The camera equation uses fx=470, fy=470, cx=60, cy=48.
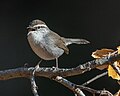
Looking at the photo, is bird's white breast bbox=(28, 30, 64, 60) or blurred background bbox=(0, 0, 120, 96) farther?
blurred background bbox=(0, 0, 120, 96)

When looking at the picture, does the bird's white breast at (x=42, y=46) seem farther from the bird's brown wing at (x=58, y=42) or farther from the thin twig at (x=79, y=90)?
the thin twig at (x=79, y=90)

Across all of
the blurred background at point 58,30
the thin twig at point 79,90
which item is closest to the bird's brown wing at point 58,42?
the thin twig at point 79,90

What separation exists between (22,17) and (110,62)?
8.49ft

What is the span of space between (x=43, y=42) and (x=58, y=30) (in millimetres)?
1339

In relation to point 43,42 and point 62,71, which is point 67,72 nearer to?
point 62,71

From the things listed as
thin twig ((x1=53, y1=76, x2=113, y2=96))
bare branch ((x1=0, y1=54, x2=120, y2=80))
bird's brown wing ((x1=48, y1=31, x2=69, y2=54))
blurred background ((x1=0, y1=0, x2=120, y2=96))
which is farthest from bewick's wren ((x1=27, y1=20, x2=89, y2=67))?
blurred background ((x1=0, y1=0, x2=120, y2=96))

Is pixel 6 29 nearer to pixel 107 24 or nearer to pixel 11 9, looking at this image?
pixel 11 9

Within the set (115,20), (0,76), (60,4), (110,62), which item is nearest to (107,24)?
(115,20)

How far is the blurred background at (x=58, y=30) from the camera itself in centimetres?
315

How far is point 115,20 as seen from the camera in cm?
318

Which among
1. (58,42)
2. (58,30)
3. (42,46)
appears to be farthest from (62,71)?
(58,30)

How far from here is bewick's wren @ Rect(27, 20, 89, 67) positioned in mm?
1782

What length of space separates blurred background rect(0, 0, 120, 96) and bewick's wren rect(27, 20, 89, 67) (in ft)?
3.91

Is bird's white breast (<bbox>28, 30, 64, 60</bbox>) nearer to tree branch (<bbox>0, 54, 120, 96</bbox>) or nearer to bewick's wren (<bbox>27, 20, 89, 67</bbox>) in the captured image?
bewick's wren (<bbox>27, 20, 89, 67</bbox>)
